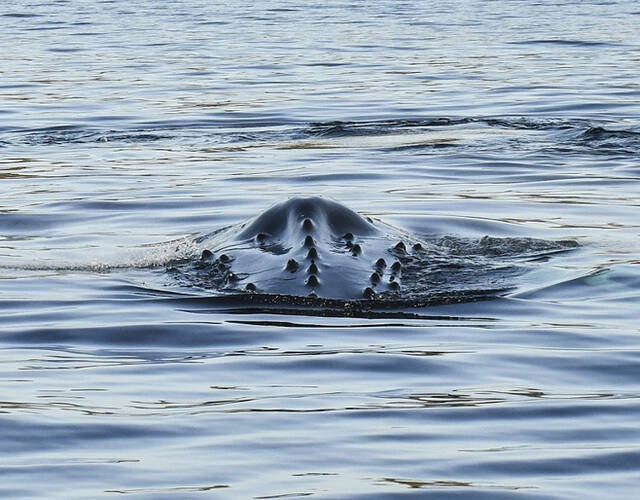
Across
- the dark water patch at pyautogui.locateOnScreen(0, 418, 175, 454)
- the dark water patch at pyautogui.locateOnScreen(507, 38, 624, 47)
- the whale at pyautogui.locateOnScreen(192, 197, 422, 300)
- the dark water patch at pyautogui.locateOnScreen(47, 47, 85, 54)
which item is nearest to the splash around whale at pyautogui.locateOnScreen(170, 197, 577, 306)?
the whale at pyautogui.locateOnScreen(192, 197, 422, 300)

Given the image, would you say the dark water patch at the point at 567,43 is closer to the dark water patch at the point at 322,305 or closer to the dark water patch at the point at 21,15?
the dark water patch at the point at 21,15

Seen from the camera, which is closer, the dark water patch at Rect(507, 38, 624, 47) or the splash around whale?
the splash around whale

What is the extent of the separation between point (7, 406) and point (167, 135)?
12130mm

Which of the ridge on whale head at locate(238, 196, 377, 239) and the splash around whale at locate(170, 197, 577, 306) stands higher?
the ridge on whale head at locate(238, 196, 377, 239)

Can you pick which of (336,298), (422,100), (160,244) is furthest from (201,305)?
(422,100)

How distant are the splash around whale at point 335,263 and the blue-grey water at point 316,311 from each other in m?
0.17

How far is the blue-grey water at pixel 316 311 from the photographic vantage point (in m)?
6.04

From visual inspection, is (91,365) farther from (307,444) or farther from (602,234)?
(602,234)

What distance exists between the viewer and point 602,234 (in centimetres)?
1186

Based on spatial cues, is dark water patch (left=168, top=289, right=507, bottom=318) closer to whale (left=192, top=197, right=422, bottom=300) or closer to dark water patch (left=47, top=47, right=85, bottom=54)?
whale (left=192, top=197, right=422, bottom=300)

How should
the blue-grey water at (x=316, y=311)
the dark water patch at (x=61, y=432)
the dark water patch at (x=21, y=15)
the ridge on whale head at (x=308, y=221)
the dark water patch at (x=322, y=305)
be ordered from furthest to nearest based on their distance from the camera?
the dark water patch at (x=21, y=15) → the ridge on whale head at (x=308, y=221) → the dark water patch at (x=322, y=305) → the dark water patch at (x=61, y=432) → the blue-grey water at (x=316, y=311)

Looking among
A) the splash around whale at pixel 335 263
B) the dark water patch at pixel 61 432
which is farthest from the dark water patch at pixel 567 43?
the dark water patch at pixel 61 432

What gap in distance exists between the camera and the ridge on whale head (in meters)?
10.0

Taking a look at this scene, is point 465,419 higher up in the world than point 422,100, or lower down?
lower down
